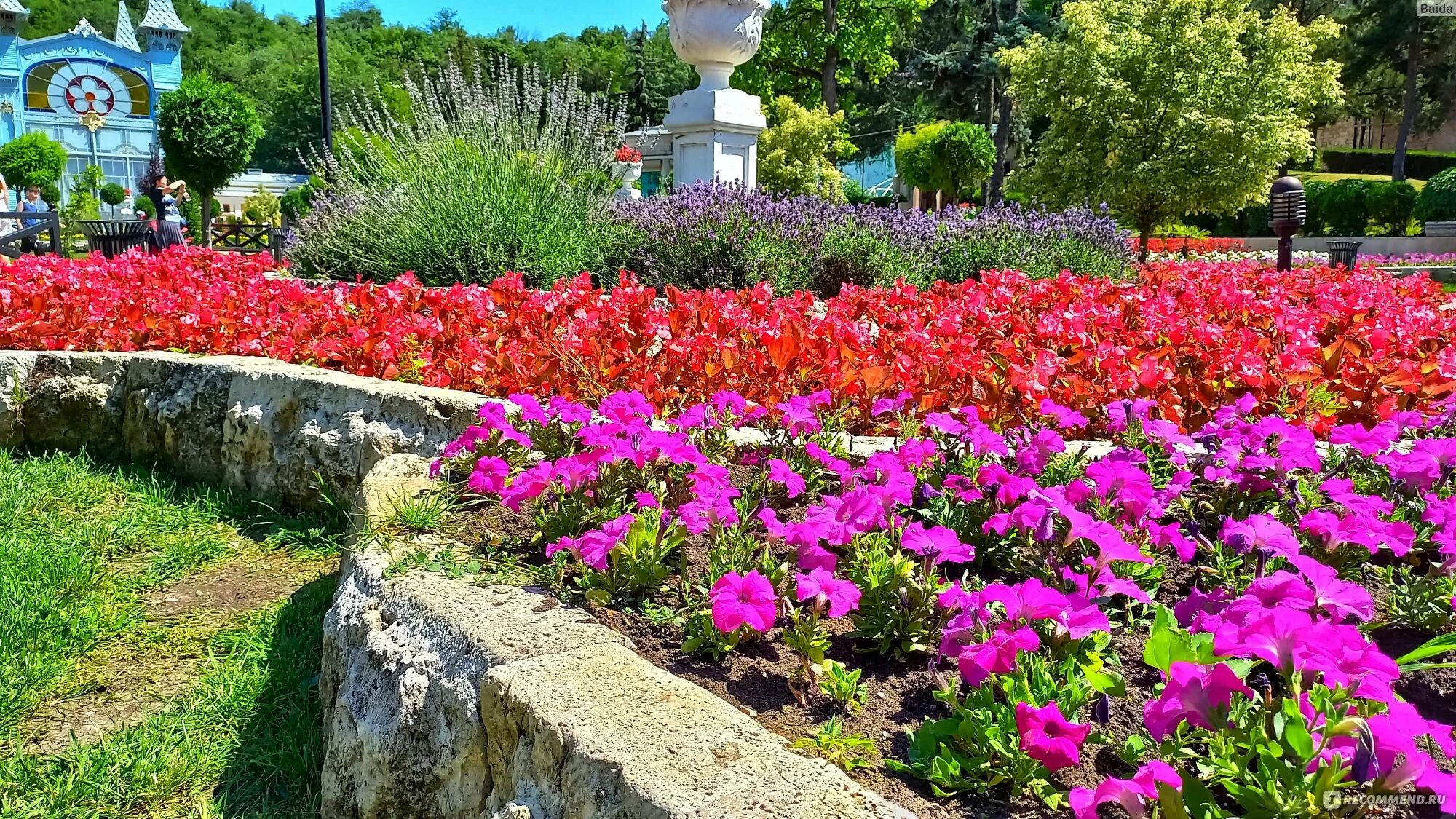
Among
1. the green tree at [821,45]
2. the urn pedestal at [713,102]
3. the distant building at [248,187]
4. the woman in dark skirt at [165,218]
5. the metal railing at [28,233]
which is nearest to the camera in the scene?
the urn pedestal at [713,102]

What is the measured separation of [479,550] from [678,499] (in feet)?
1.40

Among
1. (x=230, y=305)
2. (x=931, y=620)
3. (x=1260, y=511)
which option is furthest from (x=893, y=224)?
(x=931, y=620)

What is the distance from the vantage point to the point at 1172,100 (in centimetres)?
1313

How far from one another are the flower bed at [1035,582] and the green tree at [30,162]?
35.9 meters

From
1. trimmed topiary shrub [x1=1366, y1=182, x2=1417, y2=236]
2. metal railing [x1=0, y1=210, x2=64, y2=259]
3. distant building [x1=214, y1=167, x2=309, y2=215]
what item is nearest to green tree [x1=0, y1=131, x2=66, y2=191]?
distant building [x1=214, y1=167, x2=309, y2=215]

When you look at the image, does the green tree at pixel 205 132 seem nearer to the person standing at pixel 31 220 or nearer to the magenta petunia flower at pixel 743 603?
the person standing at pixel 31 220

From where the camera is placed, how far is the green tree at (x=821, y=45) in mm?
26547

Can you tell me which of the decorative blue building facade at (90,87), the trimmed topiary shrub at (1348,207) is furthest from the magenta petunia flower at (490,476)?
the decorative blue building facade at (90,87)

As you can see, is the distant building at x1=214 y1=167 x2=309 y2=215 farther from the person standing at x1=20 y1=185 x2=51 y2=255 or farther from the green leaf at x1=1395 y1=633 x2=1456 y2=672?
the green leaf at x1=1395 y1=633 x2=1456 y2=672

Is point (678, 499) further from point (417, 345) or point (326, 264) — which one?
point (326, 264)

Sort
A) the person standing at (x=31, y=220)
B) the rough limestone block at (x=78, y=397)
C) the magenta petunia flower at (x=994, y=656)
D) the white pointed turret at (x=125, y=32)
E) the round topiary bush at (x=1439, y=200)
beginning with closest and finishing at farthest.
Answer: the magenta petunia flower at (x=994, y=656) → the rough limestone block at (x=78, y=397) → the person standing at (x=31, y=220) → the round topiary bush at (x=1439, y=200) → the white pointed turret at (x=125, y=32)

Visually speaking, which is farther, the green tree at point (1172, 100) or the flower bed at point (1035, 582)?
the green tree at point (1172, 100)

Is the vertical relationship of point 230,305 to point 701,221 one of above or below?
below

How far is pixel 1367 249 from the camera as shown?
20.8m
